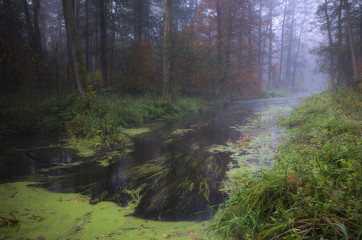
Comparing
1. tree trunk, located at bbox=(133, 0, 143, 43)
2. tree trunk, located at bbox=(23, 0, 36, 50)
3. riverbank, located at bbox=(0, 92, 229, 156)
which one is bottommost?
riverbank, located at bbox=(0, 92, 229, 156)

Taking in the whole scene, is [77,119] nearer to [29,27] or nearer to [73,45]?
[73,45]

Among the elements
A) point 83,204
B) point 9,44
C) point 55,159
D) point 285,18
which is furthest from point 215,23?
point 285,18

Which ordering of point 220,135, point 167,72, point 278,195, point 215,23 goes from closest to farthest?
point 278,195, point 220,135, point 167,72, point 215,23

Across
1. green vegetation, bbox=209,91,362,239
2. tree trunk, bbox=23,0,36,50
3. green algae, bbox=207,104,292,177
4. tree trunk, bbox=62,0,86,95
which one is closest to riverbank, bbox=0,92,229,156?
tree trunk, bbox=62,0,86,95

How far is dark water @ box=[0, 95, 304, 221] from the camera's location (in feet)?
10.2

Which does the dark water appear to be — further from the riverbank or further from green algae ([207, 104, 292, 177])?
the riverbank

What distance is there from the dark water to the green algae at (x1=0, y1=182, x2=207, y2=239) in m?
0.20

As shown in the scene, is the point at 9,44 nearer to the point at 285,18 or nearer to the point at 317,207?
the point at 317,207

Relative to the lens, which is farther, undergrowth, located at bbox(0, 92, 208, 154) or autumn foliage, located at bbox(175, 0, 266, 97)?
autumn foliage, located at bbox(175, 0, 266, 97)

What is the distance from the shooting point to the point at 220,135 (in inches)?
289

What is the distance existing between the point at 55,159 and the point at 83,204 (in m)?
2.67

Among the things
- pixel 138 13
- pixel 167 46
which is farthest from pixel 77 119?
pixel 138 13

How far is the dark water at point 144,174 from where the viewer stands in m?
3.10

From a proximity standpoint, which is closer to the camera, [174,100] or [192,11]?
[174,100]
